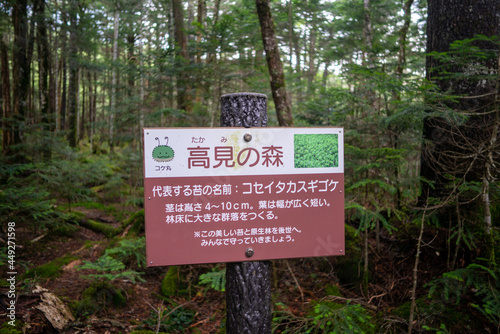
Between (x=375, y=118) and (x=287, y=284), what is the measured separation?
273cm

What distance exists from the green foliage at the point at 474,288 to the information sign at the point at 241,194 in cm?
163

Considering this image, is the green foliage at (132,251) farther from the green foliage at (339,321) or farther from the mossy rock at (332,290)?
the mossy rock at (332,290)

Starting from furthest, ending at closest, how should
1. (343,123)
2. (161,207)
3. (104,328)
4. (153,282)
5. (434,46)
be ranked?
1. (153,282)
2. (343,123)
3. (434,46)
4. (104,328)
5. (161,207)

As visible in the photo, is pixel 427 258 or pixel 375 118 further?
pixel 375 118

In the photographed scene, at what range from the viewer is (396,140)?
405 cm

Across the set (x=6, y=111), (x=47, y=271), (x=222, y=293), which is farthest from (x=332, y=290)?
(x=6, y=111)

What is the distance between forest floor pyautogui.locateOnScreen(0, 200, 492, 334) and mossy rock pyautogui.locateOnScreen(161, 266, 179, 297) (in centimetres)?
4

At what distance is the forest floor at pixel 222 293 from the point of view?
11.1ft

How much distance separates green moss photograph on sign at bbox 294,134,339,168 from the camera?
2.18m

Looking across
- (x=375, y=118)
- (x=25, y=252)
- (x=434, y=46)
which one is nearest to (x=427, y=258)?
(x=375, y=118)

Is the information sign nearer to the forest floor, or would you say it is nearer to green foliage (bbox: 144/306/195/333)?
the forest floor

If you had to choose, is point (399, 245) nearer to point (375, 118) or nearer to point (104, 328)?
point (375, 118)

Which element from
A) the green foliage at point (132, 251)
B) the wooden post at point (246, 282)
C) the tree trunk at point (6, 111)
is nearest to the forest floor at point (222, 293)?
the green foliage at point (132, 251)

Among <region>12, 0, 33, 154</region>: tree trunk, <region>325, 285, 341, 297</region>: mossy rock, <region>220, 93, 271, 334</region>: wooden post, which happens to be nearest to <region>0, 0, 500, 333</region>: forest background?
<region>325, 285, 341, 297</region>: mossy rock
